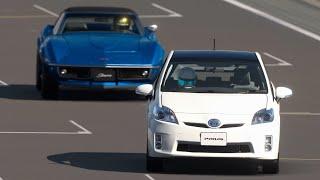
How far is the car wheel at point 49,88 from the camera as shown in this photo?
2484cm

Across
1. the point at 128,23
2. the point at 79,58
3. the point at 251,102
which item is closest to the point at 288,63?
the point at 128,23

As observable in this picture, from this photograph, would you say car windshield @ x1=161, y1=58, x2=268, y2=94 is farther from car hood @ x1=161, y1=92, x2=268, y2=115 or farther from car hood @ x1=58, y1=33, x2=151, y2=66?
car hood @ x1=58, y1=33, x2=151, y2=66

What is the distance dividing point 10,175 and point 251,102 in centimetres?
278

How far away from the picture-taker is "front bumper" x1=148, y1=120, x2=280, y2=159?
648 inches

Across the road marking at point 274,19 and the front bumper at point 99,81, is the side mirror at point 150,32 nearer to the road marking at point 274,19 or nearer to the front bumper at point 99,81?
the front bumper at point 99,81

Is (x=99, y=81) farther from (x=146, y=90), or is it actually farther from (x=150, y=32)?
(x=146, y=90)

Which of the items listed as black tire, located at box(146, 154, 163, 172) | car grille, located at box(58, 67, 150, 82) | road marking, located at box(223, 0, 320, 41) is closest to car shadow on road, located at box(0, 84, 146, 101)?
car grille, located at box(58, 67, 150, 82)

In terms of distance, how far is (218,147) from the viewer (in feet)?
54.0

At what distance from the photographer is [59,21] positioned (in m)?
26.4

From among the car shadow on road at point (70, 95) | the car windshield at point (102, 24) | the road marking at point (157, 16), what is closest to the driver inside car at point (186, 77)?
the car shadow on road at point (70, 95)

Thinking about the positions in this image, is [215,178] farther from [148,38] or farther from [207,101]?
[148,38]

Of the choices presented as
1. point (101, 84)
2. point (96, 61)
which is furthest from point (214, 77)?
point (101, 84)

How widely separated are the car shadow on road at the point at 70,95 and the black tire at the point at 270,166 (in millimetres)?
8545

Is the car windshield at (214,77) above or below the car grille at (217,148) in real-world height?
above
